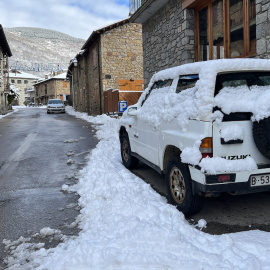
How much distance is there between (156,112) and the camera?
447 centimetres

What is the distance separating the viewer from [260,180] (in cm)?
327

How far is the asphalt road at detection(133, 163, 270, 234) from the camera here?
343 cm

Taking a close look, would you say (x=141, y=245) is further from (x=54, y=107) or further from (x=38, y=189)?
(x=54, y=107)

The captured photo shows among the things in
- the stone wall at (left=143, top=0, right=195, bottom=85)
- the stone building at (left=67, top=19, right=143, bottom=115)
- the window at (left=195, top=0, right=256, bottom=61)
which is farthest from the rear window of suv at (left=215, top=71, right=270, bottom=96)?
the stone building at (left=67, top=19, right=143, bottom=115)

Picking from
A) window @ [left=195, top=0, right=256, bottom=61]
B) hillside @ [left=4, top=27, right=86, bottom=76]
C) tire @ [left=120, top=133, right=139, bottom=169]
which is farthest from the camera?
hillside @ [left=4, top=27, right=86, bottom=76]

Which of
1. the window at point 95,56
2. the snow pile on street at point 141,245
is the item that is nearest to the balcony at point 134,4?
the window at point 95,56

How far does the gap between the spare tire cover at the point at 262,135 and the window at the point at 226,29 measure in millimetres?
4729

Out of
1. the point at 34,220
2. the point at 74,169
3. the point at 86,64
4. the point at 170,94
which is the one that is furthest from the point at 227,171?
the point at 86,64

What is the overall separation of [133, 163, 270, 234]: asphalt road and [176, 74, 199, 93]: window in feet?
5.36

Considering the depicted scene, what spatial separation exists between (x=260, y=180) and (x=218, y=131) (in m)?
0.74

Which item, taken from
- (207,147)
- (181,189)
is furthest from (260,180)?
(181,189)

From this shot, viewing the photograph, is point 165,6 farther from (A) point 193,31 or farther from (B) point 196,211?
(B) point 196,211

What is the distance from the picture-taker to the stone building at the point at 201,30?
23.5 feet

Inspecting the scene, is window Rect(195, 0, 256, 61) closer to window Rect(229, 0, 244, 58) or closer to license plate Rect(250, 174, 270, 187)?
window Rect(229, 0, 244, 58)
